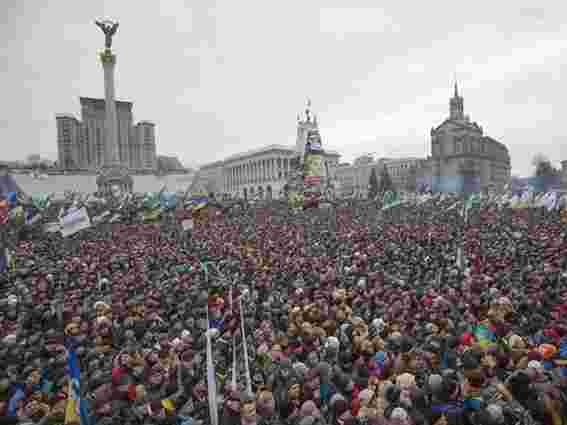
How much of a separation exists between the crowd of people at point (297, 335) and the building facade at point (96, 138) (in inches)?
3221

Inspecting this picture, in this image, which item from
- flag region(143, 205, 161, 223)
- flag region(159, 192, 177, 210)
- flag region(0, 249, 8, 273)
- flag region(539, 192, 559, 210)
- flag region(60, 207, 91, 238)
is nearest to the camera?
flag region(0, 249, 8, 273)

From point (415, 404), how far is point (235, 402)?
1956 millimetres

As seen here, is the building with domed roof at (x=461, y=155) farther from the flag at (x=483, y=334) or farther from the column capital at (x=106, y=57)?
the flag at (x=483, y=334)

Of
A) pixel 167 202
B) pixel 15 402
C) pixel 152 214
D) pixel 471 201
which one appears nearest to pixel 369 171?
pixel 167 202

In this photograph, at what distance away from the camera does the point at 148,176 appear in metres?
67.9

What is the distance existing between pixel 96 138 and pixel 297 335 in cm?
9593

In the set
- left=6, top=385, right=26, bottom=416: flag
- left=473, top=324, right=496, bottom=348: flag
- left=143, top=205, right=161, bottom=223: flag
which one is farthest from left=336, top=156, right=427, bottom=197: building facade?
left=6, top=385, right=26, bottom=416: flag

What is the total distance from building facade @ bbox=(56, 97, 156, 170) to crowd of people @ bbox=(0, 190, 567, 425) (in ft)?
268

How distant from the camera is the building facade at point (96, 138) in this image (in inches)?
3339

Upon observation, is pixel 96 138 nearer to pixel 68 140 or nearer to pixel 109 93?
pixel 68 140

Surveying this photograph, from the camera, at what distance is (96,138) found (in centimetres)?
8931

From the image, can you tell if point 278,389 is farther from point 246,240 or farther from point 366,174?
point 366,174

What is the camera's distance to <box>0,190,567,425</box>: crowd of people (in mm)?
4195

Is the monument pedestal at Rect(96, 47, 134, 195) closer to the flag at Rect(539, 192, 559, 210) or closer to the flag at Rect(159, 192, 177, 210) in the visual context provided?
the flag at Rect(159, 192, 177, 210)
